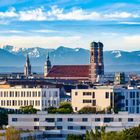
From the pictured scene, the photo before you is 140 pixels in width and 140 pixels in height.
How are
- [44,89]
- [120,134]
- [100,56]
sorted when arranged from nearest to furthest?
[120,134]
[44,89]
[100,56]

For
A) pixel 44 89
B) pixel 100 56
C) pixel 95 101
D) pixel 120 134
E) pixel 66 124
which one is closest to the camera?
pixel 120 134

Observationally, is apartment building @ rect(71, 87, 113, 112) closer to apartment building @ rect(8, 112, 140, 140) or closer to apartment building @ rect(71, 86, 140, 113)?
apartment building @ rect(71, 86, 140, 113)

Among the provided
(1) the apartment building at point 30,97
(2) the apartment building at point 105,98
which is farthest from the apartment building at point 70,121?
(1) the apartment building at point 30,97

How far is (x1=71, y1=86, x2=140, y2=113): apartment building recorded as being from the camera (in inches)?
3885

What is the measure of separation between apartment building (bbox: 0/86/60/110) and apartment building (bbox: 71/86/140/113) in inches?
336

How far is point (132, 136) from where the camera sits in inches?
2228

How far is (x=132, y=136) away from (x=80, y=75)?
141 meters

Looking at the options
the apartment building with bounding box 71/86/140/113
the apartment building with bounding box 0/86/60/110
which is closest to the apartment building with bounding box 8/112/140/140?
the apartment building with bounding box 71/86/140/113

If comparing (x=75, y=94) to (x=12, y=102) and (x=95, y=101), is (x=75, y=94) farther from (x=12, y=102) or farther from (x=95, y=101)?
(x=12, y=102)

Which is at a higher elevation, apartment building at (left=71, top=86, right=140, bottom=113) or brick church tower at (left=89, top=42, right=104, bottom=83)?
brick church tower at (left=89, top=42, right=104, bottom=83)

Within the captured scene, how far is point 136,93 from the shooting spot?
10656 centimetres

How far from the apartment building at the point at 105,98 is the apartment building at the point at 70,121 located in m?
26.4

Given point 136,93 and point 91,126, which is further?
point 136,93

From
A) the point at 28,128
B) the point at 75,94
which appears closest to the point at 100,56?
the point at 75,94
